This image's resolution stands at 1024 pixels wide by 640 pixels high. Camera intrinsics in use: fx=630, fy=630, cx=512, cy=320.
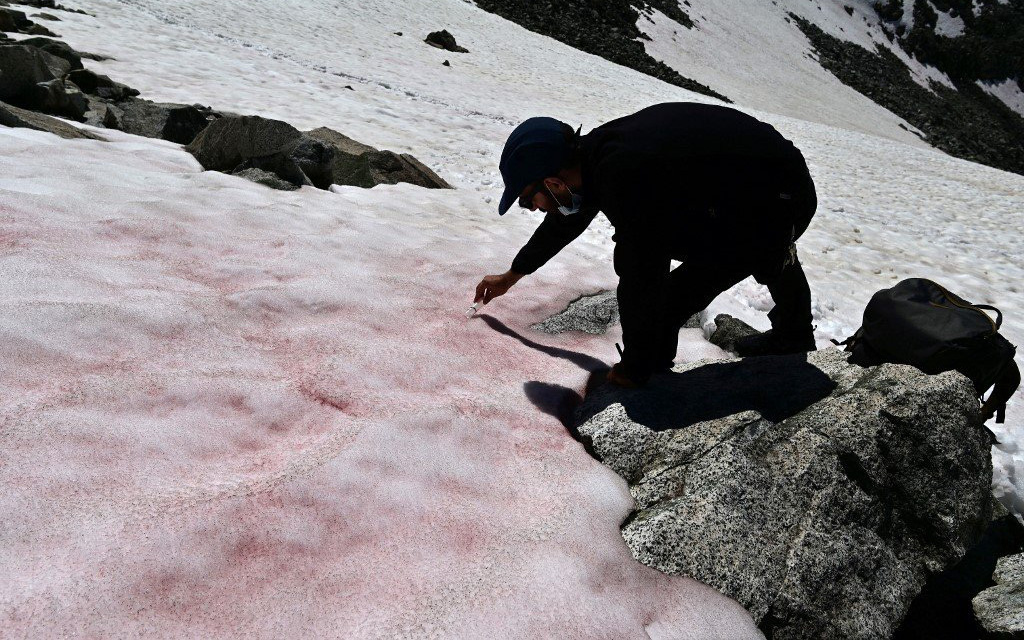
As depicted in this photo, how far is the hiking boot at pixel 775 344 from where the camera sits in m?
3.79

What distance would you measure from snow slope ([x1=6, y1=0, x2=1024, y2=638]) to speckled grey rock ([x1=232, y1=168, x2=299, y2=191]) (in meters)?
0.15

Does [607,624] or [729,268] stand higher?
[729,268]

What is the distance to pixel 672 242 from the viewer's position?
9.62 ft

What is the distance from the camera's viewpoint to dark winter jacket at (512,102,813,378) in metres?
2.79

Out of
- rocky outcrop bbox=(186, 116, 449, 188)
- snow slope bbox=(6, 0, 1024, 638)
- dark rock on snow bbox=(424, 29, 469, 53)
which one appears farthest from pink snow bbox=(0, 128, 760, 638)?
dark rock on snow bbox=(424, 29, 469, 53)

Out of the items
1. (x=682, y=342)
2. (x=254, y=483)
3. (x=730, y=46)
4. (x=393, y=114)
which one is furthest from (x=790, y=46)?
(x=254, y=483)

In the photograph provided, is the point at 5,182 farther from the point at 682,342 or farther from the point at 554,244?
the point at 682,342

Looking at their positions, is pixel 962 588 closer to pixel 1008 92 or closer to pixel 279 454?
pixel 279 454

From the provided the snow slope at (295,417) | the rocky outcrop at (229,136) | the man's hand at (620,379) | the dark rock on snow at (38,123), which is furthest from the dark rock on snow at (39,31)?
the man's hand at (620,379)

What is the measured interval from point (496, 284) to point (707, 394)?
1.46 metres

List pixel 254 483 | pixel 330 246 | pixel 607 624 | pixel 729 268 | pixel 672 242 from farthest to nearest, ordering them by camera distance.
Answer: pixel 330 246 → pixel 729 268 → pixel 672 242 → pixel 254 483 → pixel 607 624

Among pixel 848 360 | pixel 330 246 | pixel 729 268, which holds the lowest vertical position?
pixel 330 246

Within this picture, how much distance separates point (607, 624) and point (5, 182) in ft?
15.8

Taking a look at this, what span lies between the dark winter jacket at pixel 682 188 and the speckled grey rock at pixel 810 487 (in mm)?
572
